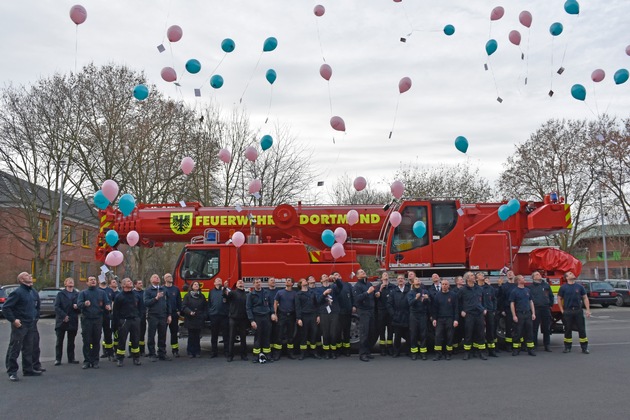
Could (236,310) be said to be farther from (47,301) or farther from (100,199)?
(47,301)

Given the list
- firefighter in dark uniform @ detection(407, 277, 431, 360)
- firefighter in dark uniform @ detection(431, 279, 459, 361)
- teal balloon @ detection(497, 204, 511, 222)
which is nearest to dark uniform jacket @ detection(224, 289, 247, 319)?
firefighter in dark uniform @ detection(407, 277, 431, 360)

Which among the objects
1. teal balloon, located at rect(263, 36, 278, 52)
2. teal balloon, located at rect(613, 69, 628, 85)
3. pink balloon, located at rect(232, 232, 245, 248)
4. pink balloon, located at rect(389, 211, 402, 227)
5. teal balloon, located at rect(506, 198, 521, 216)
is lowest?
pink balloon, located at rect(232, 232, 245, 248)

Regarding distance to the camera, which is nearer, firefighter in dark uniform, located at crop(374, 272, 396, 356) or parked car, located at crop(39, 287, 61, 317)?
firefighter in dark uniform, located at crop(374, 272, 396, 356)

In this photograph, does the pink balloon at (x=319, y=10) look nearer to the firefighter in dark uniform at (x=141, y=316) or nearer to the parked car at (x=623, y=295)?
the firefighter in dark uniform at (x=141, y=316)

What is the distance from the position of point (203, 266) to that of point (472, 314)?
6.15m

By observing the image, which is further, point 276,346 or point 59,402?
point 276,346

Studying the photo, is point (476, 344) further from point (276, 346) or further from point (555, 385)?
point (276, 346)

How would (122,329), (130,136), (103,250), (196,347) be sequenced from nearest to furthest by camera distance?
1. (122,329)
2. (196,347)
3. (103,250)
4. (130,136)

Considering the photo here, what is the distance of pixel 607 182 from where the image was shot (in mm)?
36562

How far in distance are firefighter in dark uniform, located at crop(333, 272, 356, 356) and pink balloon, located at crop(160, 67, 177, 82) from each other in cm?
542

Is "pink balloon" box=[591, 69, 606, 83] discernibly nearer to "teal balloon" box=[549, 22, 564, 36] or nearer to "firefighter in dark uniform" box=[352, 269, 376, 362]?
"teal balloon" box=[549, 22, 564, 36]

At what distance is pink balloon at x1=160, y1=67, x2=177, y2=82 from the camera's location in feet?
39.9

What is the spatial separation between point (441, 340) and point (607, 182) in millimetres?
29207

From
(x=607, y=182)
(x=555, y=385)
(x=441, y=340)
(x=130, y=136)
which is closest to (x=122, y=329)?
(x=441, y=340)
